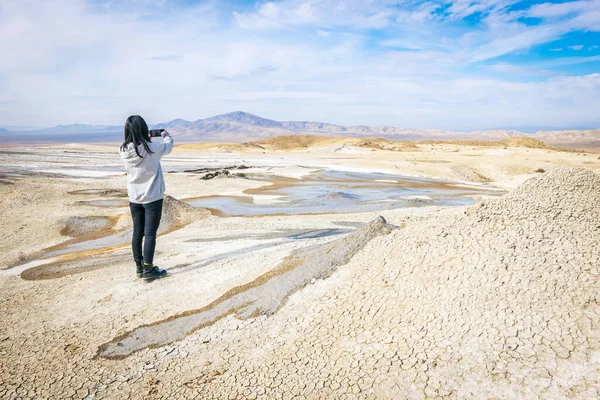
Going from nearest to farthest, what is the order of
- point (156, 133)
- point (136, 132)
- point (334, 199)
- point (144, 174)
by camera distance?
point (136, 132)
point (144, 174)
point (156, 133)
point (334, 199)

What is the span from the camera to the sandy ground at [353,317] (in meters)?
2.42

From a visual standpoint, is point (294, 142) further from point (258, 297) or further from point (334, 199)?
point (258, 297)

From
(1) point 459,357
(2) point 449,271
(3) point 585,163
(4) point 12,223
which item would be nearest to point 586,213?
(2) point 449,271

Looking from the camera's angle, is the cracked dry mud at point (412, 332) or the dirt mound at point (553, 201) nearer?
the cracked dry mud at point (412, 332)

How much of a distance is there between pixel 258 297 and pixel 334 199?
331 inches

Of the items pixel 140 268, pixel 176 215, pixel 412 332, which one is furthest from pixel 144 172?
pixel 176 215

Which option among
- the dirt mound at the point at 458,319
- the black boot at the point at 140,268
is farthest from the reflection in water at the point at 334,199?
the dirt mound at the point at 458,319

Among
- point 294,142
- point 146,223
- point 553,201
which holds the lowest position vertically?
point 146,223

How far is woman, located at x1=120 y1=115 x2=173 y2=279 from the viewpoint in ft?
12.9

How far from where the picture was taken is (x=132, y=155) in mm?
3965

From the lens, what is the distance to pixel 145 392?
261 cm

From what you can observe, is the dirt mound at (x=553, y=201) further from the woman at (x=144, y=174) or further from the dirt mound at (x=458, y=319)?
the woman at (x=144, y=174)

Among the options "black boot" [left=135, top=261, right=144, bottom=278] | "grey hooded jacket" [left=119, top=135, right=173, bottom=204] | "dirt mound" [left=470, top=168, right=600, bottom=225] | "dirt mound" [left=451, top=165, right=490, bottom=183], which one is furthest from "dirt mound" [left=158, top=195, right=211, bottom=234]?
"dirt mound" [left=451, top=165, right=490, bottom=183]

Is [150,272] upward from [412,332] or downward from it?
downward
